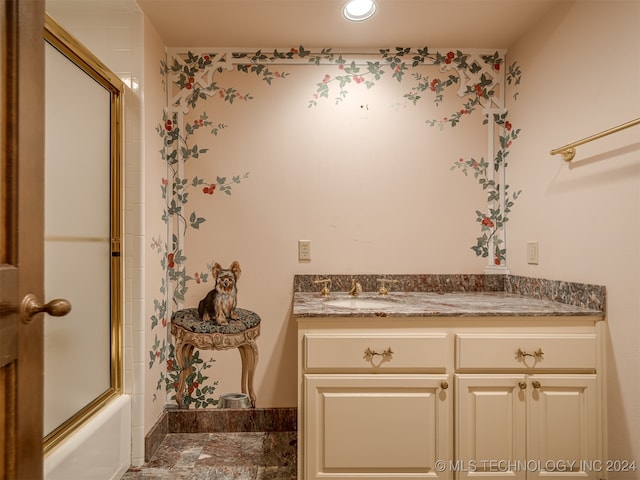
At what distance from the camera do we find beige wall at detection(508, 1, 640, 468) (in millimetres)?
1411

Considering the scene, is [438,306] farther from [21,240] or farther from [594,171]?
[21,240]

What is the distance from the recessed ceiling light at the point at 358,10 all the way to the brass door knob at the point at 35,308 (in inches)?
65.4

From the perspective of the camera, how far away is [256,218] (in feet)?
7.15

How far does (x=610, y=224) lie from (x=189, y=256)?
192 cm

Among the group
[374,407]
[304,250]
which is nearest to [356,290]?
Result: [304,250]

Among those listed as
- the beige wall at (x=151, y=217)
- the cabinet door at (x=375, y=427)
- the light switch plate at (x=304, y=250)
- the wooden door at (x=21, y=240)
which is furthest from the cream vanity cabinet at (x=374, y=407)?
the wooden door at (x=21, y=240)

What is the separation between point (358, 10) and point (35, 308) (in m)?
1.71

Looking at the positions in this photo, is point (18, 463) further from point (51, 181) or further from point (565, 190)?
point (565, 190)

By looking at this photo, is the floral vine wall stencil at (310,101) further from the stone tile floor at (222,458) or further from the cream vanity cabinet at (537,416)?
the cream vanity cabinet at (537,416)

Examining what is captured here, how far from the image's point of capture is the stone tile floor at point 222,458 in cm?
176

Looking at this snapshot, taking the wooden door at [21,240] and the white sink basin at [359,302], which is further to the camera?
the white sink basin at [359,302]

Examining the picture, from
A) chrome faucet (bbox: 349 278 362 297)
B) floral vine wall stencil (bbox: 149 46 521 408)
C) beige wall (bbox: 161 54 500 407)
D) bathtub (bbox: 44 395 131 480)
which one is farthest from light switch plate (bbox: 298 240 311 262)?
bathtub (bbox: 44 395 131 480)

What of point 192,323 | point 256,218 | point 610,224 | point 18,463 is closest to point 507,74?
point 610,224

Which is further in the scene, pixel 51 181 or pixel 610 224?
pixel 610 224
